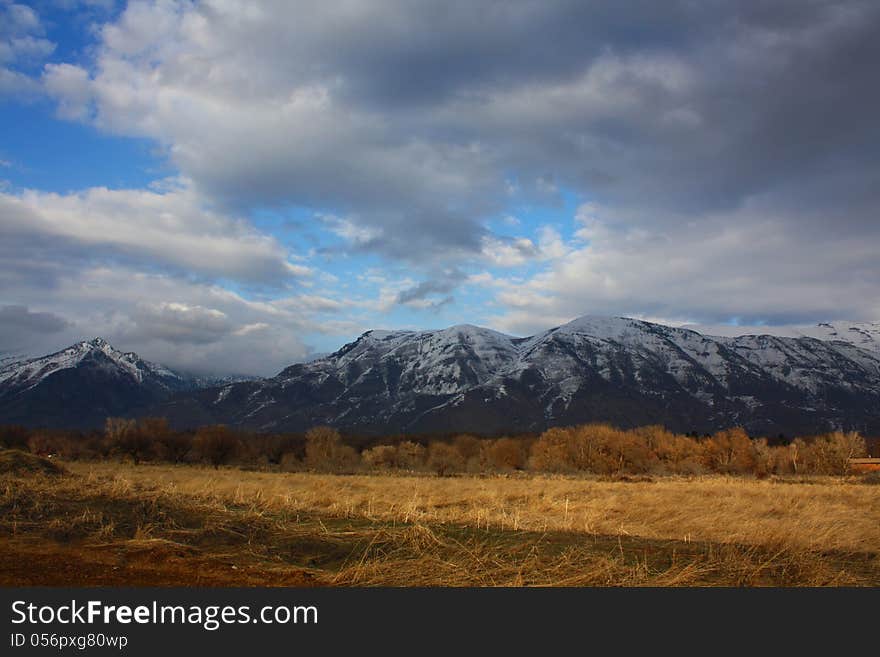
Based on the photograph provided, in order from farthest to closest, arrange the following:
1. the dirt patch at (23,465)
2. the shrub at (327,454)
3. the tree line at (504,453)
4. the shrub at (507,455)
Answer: the shrub at (507,455) < the shrub at (327,454) < the tree line at (504,453) < the dirt patch at (23,465)

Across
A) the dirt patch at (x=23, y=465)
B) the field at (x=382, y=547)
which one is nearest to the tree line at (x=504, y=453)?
the dirt patch at (x=23, y=465)

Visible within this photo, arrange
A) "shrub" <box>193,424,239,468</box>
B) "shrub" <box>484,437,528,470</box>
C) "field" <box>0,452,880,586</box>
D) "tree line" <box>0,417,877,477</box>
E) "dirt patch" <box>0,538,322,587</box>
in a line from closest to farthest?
"dirt patch" <box>0,538,322,587</box>, "field" <box>0,452,880,586</box>, "tree line" <box>0,417,877,477</box>, "shrub" <box>193,424,239,468</box>, "shrub" <box>484,437,528,470</box>

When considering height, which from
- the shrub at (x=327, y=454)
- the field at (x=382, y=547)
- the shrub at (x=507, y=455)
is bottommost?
the shrub at (x=507, y=455)

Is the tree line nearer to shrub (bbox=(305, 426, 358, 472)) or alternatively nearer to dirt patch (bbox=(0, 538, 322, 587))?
shrub (bbox=(305, 426, 358, 472))

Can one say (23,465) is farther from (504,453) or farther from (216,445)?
(504,453)

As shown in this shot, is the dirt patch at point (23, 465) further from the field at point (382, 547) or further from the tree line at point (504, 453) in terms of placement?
the tree line at point (504, 453)

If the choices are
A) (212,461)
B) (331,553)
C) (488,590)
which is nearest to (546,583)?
(488,590)

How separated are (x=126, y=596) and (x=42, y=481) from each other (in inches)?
654

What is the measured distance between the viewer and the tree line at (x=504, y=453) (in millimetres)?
75312

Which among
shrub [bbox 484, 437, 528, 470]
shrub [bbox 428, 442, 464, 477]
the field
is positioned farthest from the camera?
shrub [bbox 484, 437, 528, 470]

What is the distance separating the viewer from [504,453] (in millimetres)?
91875

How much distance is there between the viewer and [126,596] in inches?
299

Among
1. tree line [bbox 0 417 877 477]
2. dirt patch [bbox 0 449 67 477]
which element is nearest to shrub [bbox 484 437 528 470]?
tree line [bbox 0 417 877 477]

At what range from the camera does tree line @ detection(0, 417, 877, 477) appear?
2965 inches
